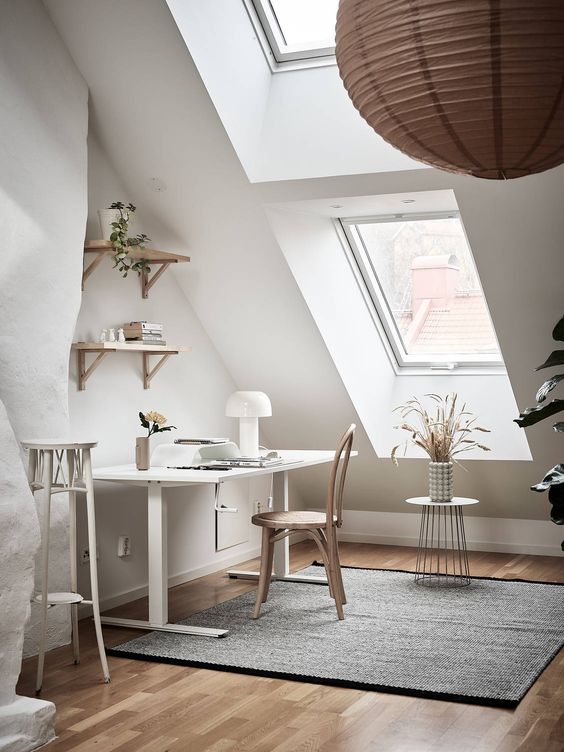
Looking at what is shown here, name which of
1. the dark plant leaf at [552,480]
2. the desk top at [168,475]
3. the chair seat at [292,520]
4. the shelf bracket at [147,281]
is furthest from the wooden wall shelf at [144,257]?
the dark plant leaf at [552,480]

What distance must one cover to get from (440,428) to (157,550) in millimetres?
2152

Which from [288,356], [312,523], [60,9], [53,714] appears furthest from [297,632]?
[60,9]

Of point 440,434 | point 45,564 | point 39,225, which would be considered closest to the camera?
point 45,564

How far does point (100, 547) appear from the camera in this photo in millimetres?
4602

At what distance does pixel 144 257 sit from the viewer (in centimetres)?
473

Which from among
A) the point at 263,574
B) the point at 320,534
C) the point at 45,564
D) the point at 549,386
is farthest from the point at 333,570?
the point at 45,564

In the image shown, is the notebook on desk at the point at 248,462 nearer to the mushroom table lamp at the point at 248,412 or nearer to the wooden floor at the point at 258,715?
the mushroom table lamp at the point at 248,412

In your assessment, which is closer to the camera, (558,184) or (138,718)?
(138,718)

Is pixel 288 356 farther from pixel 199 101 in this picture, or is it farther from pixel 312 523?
pixel 199 101

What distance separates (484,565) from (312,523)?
5.56 ft

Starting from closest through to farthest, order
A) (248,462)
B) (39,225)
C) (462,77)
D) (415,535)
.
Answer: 1. (462,77)
2. (39,225)
3. (248,462)
4. (415,535)

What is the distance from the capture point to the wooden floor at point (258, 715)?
2.93 meters

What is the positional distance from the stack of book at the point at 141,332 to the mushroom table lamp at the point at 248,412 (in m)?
0.53

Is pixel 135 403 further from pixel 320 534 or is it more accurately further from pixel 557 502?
pixel 557 502
